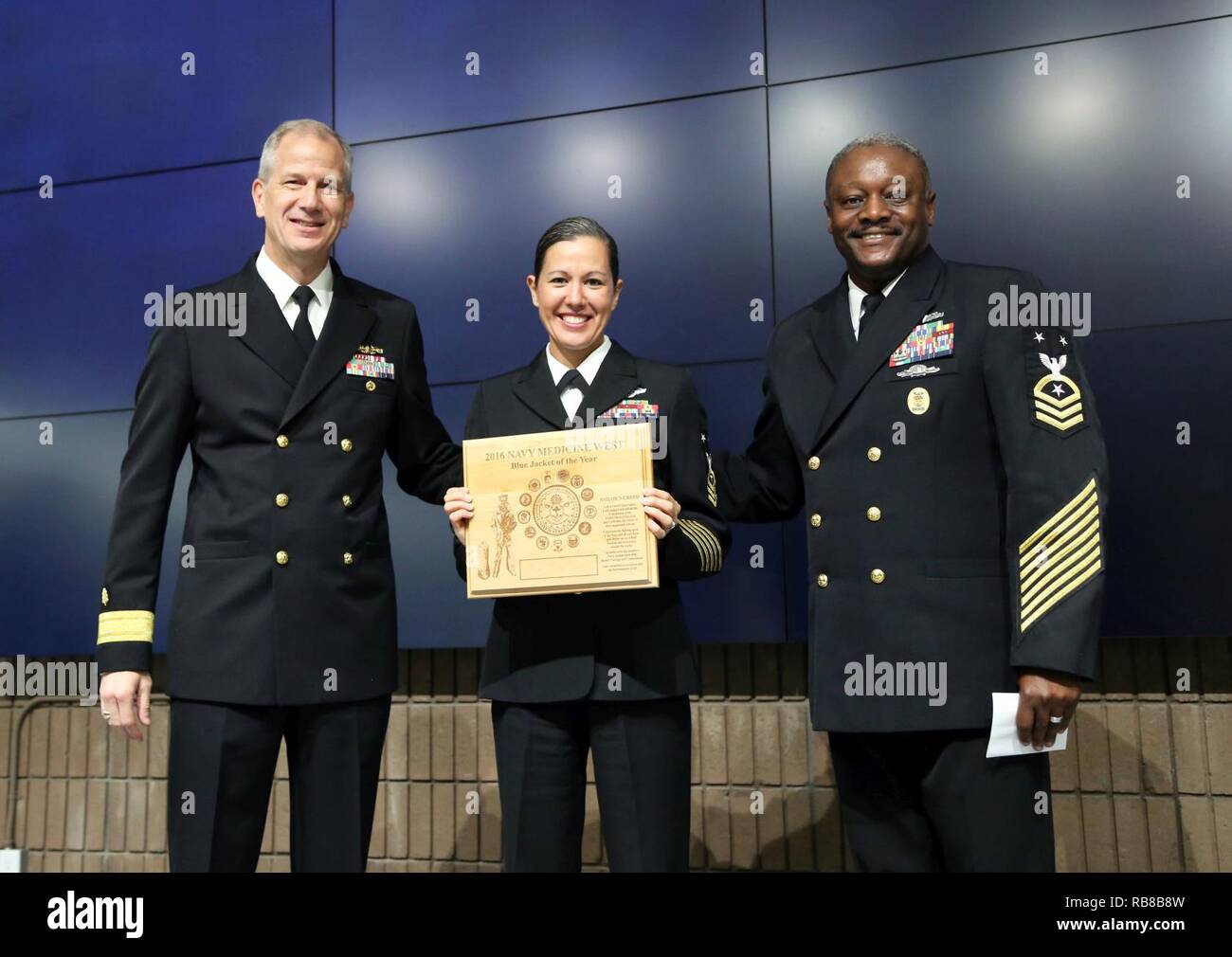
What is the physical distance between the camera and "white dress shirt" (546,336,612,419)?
2.66m

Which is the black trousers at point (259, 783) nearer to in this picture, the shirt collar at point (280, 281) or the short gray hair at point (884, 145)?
the shirt collar at point (280, 281)

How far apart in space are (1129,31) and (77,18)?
3746mm

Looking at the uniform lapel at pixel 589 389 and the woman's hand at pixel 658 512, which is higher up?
the uniform lapel at pixel 589 389

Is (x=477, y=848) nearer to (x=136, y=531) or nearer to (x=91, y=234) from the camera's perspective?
(x=136, y=531)

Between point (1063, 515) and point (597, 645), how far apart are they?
97 cm

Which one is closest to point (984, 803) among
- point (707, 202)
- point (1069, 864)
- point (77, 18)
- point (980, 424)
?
point (980, 424)

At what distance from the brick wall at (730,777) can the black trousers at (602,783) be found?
145 cm

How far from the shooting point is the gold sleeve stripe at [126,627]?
8.32ft

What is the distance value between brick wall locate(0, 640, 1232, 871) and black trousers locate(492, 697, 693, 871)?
1.45 metres

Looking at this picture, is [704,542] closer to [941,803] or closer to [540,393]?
[540,393]
